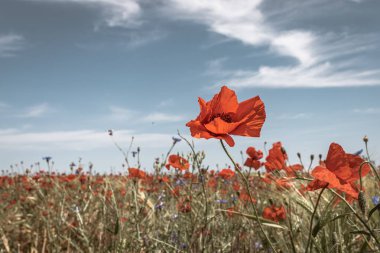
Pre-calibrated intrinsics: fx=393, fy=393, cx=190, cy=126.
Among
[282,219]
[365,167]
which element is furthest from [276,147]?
[365,167]

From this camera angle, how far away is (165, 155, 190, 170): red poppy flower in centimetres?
287

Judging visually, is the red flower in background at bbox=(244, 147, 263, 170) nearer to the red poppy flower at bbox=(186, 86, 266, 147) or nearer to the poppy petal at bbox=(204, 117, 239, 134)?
the red poppy flower at bbox=(186, 86, 266, 147)

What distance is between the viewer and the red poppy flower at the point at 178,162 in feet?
9.41

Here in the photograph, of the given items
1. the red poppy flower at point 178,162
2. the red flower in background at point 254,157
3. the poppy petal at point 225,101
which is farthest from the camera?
the red flower in background at point 254,157

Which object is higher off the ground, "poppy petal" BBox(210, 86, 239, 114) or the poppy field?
"poppy petal" BBox(210, 86, 239, 114)

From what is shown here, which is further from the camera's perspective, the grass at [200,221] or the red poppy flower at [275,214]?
the red poppy flower at [275,214]

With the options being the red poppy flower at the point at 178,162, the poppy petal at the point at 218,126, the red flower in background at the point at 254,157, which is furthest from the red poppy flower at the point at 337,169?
the red flower in background at the point at 254,157

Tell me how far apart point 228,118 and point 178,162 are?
4.67 ft

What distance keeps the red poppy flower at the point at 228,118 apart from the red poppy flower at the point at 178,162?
4.45ft

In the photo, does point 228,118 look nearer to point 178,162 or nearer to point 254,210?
point 254,210

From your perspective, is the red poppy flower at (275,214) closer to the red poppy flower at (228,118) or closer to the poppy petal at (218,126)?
the red poppy flower at (228,118)

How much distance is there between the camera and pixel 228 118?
1.55 m

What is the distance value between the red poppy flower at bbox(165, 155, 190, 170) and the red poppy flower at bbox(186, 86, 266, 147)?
136 cm

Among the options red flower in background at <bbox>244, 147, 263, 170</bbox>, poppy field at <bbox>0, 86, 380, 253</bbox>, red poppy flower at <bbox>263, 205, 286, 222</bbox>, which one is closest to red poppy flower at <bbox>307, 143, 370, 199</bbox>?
poppy field at <bbox>0, 86, 380, 253</bbox>
